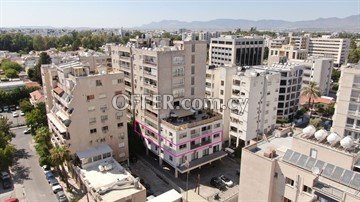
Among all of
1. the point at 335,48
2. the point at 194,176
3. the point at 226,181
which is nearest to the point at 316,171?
the point at 226,181

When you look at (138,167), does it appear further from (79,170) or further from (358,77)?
(358,77)

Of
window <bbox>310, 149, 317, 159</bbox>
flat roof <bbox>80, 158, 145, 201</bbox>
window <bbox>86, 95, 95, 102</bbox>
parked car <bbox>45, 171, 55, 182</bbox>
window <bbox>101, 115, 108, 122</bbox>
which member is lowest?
parked car <bbox>45, 171, 55, 182</bbox>

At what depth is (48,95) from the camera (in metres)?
58.9

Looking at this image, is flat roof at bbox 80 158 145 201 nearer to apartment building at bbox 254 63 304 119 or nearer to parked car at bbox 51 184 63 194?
parked car at bbox 51 184 63 194

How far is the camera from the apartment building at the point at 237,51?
408 ft

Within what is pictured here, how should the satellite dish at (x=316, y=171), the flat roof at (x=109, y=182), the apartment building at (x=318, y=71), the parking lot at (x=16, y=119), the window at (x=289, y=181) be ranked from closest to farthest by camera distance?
the satellite dish at (x=316, y=171), the window at (x=289, y=181), the flat roof at (x=109, y=182), the parking lot at (x=16, y=119), the apartment building at (x=318, y=71)

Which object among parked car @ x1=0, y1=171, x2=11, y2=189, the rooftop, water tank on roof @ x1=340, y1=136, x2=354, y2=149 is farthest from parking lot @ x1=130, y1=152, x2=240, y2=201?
water tank on roof @ x1=340, y1=136, x2=354, y2=149

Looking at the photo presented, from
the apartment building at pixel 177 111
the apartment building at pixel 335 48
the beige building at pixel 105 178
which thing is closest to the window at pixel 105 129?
the beige building at pixel 105 178

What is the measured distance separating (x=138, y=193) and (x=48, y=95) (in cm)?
3427

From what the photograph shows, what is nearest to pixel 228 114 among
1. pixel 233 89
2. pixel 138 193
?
pixel 233 89

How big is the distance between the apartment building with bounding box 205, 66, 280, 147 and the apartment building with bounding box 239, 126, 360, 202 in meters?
30.0

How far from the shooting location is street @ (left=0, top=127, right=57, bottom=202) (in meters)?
43.7

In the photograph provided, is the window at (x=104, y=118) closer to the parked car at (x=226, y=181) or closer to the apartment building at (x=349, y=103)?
the parked car at (x=226, y=181)

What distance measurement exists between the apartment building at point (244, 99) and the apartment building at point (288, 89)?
1295cm
